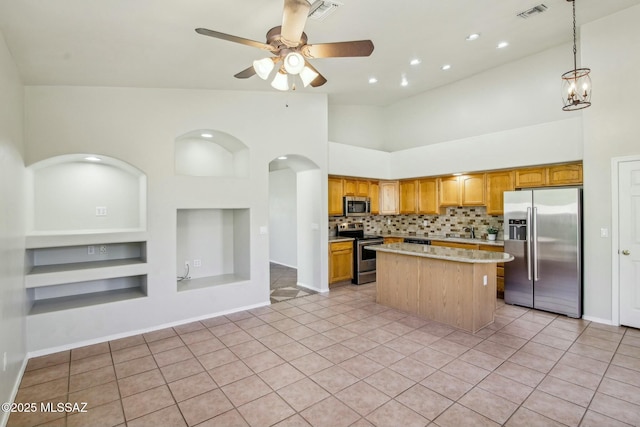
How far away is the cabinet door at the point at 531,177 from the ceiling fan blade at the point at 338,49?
12.5 ft

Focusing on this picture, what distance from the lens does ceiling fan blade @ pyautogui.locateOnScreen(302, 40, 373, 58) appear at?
2.38 metres

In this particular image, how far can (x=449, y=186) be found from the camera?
5.96 metres

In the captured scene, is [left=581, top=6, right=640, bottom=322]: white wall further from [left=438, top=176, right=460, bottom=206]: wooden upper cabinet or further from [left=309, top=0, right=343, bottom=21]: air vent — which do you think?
[left=309, top=0, right=343, bottom=21]: air vent

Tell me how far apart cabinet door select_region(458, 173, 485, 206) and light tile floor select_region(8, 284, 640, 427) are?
2251 millimetres

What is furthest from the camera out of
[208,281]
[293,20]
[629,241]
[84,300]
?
[208,281]

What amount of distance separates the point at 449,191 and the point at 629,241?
2.65 meters

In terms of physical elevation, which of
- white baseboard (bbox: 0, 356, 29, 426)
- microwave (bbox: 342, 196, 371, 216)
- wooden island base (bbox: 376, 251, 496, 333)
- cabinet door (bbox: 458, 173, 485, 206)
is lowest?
white baseboard (bbox: 0, 356, 29, 426)

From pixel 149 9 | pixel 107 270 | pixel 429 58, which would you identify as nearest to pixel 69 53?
pixel 149 9

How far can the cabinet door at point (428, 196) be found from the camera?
618 cm

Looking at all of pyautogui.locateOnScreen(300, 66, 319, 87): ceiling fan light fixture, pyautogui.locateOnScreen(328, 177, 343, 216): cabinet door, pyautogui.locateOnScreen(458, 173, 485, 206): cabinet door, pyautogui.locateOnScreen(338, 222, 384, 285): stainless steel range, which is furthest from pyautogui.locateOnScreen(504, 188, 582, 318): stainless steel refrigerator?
pyautogui.locateOnScreen(300, 66, 319, 87): ceiling fan light fixture

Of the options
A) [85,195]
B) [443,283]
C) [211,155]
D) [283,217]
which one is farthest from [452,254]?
[283,217]

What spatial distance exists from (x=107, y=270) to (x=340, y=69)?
3.94 metres

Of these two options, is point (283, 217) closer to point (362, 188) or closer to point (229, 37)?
point (362, 188)

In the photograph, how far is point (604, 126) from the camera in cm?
391
